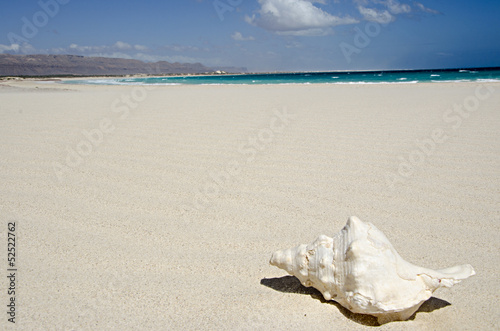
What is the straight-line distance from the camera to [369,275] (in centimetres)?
162

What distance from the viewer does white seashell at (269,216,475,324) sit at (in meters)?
1.61

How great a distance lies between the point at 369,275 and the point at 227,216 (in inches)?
59.5

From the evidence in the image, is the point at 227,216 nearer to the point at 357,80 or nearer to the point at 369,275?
the point at 369,275

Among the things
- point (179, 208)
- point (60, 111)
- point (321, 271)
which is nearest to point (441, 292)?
point (321, 271)

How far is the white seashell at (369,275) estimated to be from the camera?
1.61 metres

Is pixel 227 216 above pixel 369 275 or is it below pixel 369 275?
below

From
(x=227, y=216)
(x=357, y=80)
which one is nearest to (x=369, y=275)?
(x=227, y=216)

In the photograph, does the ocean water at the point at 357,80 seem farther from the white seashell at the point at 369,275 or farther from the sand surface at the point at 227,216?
the white seashell at the point at 369,275

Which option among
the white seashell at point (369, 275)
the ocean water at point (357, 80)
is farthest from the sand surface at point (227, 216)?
the ocean water at point (357, 80)

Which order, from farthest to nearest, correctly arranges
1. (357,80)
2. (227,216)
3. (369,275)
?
1. (357,80)
2. (227,216)
3. (369,275)

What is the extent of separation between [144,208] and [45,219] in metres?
0.74

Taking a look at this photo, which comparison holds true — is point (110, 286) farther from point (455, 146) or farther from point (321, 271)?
point (455, 146)

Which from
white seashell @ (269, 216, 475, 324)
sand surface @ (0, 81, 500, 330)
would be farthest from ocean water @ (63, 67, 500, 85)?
white seashell @ (269, 216, 475, 324)

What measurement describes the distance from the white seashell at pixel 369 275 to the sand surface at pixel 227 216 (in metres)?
0.14
